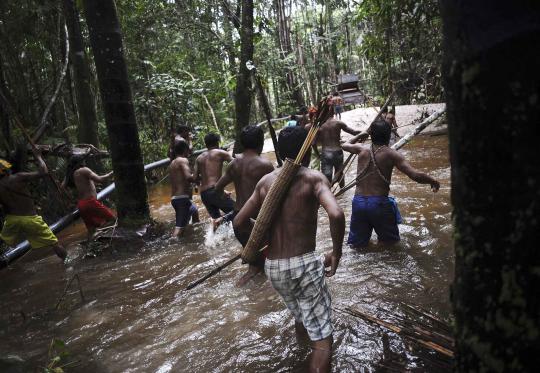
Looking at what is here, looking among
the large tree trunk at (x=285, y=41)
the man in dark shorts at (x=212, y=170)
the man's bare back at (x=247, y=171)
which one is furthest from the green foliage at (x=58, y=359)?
the large tree trunk at (x=285, y=41)

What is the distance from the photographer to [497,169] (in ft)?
3.06

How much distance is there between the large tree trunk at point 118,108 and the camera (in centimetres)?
519

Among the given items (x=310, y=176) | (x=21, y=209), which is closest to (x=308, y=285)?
(x=310, y=176)

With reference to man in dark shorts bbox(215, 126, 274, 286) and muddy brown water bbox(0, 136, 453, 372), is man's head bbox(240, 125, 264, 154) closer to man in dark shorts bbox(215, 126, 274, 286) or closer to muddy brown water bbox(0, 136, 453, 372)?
man in dark shorts bbox(215, 126, 274, 286)

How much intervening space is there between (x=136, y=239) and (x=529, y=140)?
5.65 meters

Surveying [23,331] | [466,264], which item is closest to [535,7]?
[466,264]

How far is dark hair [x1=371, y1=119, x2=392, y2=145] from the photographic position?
425 cm

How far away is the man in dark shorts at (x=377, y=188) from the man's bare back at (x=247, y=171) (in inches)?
42.8

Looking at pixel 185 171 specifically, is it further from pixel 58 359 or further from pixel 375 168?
pixel 58 359

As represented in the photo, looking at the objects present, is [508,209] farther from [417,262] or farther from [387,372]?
[417,262]

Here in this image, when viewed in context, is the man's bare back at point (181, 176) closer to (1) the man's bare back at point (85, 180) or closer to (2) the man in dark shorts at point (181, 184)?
(2) the man in dark shorts at point (181, 184)

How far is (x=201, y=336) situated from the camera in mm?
3424

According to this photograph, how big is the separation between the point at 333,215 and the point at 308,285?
538 millimetres

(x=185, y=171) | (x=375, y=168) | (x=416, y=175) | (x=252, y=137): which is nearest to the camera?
(x=252, y=137)
